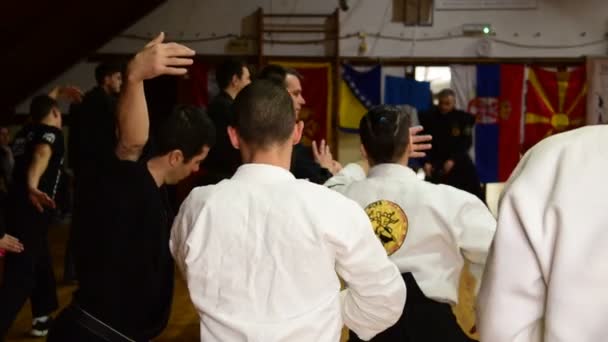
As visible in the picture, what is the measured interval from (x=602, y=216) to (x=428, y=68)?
23.4 ft

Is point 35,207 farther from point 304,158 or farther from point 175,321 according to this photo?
point 304,158

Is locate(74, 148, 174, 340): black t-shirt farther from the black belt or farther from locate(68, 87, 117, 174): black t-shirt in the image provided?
locate(68, 87, 117, 174): black t-shirt

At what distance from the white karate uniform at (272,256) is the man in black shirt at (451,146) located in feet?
17.6

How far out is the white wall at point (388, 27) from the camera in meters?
7.60

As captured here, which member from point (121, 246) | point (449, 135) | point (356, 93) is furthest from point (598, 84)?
point (121, 246)

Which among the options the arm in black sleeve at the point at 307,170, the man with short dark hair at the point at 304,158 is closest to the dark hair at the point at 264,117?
the man with short dark hair at the point at 304,158

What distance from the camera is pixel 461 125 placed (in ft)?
22.2

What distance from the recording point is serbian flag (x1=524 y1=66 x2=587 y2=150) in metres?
7.57

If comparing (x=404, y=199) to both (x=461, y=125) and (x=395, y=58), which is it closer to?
(x=461, y=125)

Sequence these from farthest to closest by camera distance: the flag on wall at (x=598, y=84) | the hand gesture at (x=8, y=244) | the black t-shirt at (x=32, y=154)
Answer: the flag on wall at (x=598, y=84), the black t-shirt at (x=32, y=154), the hand gesture at (x=8, y=244)

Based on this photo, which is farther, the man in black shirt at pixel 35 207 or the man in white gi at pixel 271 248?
the man in black shirt at pixel 35 207

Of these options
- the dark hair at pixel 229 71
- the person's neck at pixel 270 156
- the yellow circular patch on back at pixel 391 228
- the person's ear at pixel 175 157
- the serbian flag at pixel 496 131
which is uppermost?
the dark hair at pixel 229 71

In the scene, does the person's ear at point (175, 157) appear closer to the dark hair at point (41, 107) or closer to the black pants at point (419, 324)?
the black pants at point (419, 324)

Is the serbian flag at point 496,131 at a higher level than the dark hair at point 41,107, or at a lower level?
lower
